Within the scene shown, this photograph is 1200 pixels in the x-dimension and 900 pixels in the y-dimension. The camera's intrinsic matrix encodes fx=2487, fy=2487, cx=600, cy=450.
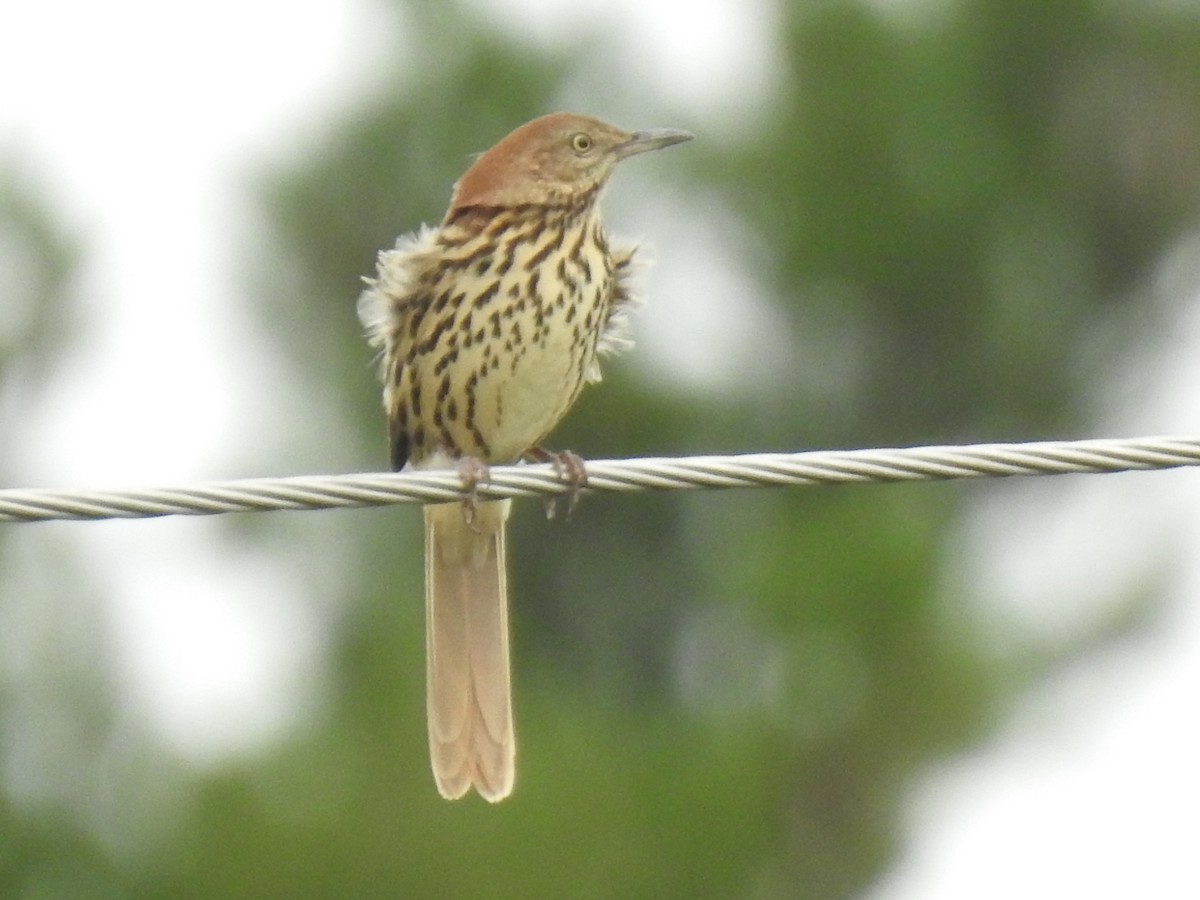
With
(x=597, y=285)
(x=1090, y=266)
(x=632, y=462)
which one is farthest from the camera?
(x=1090, y=266)

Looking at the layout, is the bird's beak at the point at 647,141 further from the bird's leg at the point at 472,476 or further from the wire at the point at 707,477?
the wire at the point at 707,477

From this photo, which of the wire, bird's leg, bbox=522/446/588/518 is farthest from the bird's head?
the wire

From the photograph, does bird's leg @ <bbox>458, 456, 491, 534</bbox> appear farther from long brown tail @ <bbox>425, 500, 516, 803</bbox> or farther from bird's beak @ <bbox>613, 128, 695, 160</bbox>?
bird's beak @ <bbox>613, 128, 695, 160</bbox>

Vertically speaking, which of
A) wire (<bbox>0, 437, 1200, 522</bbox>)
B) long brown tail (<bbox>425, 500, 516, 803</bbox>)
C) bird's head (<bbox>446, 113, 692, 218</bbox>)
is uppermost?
bird's head (<bbox>446, 113, 692, 218</bbox>)

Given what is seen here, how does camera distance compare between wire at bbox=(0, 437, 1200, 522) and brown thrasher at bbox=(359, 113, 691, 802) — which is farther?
brown thrasher at bbox=(359, 113, 691, 802)

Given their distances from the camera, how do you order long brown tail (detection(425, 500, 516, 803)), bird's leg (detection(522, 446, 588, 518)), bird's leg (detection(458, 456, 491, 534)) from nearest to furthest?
bird's leg (detection(458, 456, 491, 534))
bird's leg (detection(522, 446, 588, 518))
long brown tail (detection(425, 500, 516, 803))

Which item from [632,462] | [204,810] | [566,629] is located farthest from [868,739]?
[632,462]

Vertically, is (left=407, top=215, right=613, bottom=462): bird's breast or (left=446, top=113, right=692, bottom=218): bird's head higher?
(left=446, top=113, right=692, bottom=218): bird's head

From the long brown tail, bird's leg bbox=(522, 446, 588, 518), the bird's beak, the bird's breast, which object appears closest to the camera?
bird's leg bbox=(522, 446, 588, 518)

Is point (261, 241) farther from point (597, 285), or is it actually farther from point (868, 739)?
point (597, 285)
